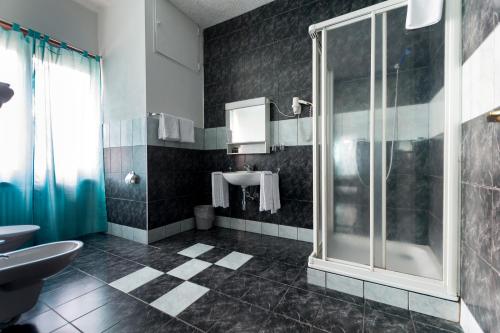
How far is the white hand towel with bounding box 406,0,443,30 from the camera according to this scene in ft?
4.08

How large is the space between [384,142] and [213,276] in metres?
1.67

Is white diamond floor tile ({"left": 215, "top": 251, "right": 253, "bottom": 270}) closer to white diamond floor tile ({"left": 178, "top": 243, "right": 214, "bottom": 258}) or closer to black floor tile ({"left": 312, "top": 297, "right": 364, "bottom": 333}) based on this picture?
white diamond floor tile ({"left": 178, "top": 243, "right": 214, "bottom": 258})

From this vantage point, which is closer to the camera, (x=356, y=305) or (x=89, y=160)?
(x=356, y=305)

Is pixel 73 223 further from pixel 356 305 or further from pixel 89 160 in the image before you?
pixel 356 305

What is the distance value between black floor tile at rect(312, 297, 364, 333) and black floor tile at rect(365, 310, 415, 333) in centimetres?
4

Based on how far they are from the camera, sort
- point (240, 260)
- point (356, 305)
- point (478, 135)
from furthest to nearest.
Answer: point (240, 260) → point (356, 305) → point (478, 135)

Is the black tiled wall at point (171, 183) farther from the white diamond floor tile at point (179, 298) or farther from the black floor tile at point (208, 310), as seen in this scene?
the black floor tile at point (208, 310)

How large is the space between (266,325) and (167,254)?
1.35 m

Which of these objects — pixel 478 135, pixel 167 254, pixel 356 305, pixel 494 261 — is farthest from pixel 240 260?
pixel 478 135

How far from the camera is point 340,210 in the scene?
6.06 feet

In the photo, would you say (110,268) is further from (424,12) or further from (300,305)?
(424,12)

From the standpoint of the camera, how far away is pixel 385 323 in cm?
124

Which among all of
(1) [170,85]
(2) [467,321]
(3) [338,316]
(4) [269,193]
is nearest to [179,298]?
(3) [338,316]

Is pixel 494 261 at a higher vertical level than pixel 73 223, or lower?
higher
